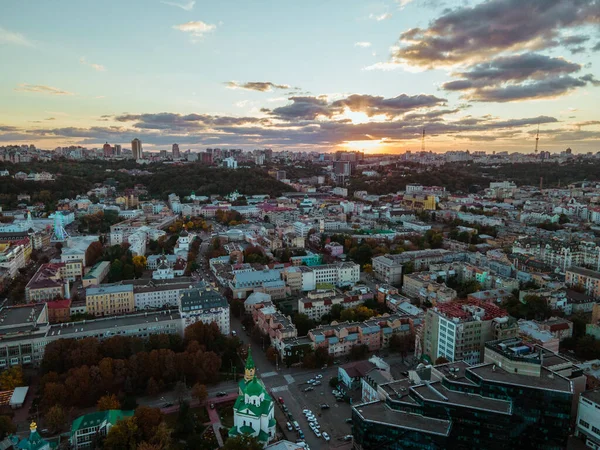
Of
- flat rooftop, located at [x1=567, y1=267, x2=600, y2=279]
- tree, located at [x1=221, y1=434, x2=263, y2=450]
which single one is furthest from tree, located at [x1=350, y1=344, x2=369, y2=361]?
flat rooftop, located at [x1=567, y1=267, x2=600, y2=279]

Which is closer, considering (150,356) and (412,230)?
(150,356)

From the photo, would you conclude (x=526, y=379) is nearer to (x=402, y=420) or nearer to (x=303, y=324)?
(x=402, y=420)

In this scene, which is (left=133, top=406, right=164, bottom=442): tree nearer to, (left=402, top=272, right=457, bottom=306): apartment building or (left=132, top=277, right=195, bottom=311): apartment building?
(left=132, top=277, right=195, bottom=311): apartment building

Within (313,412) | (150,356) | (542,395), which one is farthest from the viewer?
(150,356)

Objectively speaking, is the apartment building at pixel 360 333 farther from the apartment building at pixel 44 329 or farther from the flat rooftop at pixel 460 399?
the apartment building at pixel 44 329

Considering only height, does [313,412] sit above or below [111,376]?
below

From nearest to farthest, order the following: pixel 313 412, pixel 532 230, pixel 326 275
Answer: pixel 313 412 → pixel 326 275 → pixel 532 230

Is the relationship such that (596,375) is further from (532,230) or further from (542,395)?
(532,230)

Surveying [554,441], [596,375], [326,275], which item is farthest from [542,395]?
[326,275]

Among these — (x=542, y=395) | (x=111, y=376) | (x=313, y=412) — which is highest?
(x=542, y=395)
